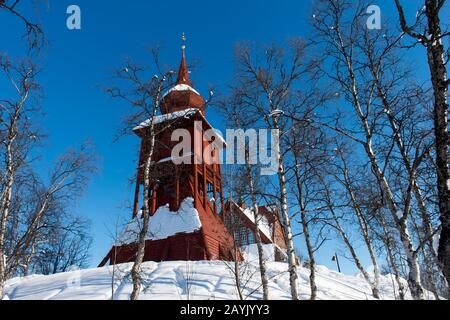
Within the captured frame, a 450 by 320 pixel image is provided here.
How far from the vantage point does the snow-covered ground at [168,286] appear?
830 cm

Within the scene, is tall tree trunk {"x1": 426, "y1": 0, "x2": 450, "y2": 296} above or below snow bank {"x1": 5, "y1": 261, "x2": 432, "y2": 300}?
above

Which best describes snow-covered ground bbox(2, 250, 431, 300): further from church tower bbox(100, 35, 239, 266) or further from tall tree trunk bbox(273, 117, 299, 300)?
church tower bbox(100, 35, 239, 266)

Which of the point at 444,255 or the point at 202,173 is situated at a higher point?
the point at 202,173

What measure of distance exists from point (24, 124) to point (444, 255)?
11364mm

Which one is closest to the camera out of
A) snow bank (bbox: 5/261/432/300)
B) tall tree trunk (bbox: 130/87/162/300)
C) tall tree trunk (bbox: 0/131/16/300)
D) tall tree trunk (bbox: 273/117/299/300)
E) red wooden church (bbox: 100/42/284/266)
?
tall tree trunk (bbox: 130/87/162/300)

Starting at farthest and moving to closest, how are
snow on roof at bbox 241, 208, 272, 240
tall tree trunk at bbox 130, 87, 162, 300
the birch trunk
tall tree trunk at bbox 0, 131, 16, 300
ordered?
snow on roof at bbox 241, 208, 272, 240
tall tree trunk at bbox 0, 131, 16, 300
tall tree trunk at bbox 130, 87, 162, 300
the birch trunk

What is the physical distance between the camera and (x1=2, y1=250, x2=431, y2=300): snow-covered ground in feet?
27.2

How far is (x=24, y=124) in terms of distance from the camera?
9672 mm

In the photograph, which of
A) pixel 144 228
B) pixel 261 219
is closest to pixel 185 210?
pixel 261 219

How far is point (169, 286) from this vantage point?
9.09 m

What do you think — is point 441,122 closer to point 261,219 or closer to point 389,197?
point 389,197

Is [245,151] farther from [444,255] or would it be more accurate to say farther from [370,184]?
[444,255]

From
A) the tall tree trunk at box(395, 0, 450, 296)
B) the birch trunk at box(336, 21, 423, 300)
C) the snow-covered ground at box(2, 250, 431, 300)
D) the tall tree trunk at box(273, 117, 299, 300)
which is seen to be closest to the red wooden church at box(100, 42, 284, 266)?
the snow-covered ground at box(2, 250, 431, 300)
